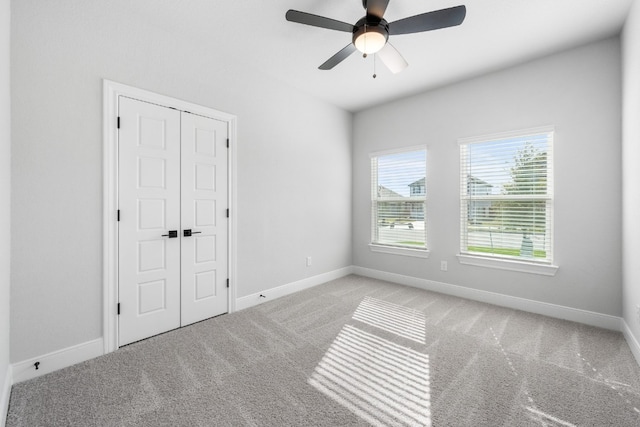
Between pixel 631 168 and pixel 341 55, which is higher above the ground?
pixel 341 55

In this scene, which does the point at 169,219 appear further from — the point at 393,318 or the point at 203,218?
the point at 393,318

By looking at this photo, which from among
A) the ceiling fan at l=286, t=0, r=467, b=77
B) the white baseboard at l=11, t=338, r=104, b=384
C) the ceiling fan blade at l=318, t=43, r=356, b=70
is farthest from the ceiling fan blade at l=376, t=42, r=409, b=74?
the white baseboard at l=11, t=338, r=104, b=384

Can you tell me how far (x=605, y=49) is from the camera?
106 inches

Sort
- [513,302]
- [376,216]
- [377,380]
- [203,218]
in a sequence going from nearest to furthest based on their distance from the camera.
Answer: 1. [377,380]
2. [203,218]
3. [513,302]
4. [376,216]

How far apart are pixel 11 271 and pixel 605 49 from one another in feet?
17.8

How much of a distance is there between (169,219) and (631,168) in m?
4.14

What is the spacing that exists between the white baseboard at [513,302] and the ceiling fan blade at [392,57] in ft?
9.42

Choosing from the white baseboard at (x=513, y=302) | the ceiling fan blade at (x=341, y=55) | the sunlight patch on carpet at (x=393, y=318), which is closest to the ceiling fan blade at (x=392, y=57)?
the ceiling fan blade at (x=341, y=55)

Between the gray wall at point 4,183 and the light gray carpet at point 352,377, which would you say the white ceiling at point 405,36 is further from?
the light gray carpet at point 352,377

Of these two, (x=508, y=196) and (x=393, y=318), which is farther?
(x=508, y=196)

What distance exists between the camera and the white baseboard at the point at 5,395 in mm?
1538

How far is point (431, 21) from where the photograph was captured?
1962mm

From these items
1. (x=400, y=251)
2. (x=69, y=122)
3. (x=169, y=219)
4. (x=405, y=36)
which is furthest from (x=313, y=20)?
(x=400, y=251)

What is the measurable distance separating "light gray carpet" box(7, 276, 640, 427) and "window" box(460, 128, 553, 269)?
84cm
